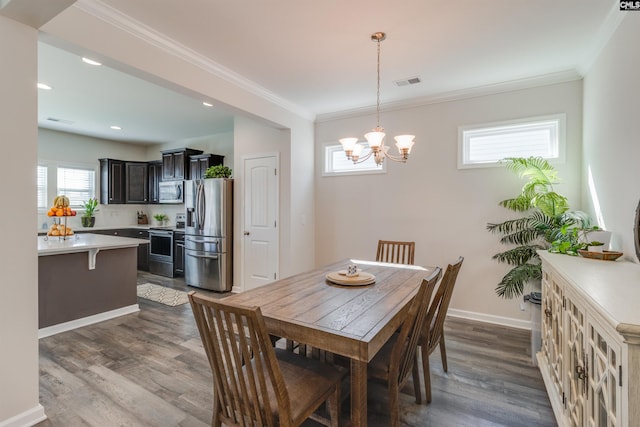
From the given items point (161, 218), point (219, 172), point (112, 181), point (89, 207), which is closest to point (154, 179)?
point (112, 181)

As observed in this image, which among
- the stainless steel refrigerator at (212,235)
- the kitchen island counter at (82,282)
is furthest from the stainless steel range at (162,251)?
the kitchen island counter at (82,282)

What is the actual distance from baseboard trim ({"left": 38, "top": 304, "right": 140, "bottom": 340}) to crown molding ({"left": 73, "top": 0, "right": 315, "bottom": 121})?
3133 millimetres

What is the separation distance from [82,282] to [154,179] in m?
3.74

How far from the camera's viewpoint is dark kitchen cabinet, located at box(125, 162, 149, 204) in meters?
6.61

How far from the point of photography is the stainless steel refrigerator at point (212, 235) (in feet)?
15.6

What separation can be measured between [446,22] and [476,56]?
2.45 ft

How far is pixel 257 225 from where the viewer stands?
459cm

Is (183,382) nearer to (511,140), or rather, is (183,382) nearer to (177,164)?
(511,140)

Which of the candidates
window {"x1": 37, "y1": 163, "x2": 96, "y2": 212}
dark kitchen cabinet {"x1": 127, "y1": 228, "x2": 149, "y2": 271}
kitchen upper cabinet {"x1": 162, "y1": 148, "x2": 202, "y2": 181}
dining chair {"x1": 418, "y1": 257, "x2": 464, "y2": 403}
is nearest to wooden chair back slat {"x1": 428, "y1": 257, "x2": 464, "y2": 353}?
dining chair {"x1": 418, "y1": 257, "x2": 464, "y2": 403}

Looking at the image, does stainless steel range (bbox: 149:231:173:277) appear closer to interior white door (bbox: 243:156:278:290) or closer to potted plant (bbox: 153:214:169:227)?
potted plant (bbox: 153:214:169:227)

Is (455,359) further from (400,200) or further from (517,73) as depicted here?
(517,73)

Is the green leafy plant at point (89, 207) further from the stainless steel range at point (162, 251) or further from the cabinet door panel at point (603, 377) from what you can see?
the cabinet door panel at point (603, 377)

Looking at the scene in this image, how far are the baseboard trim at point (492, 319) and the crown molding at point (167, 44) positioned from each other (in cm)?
358

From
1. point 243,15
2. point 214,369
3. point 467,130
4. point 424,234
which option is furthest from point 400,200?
point 214,369
